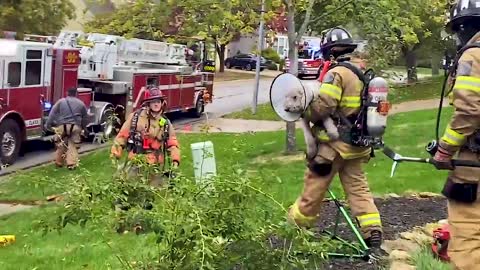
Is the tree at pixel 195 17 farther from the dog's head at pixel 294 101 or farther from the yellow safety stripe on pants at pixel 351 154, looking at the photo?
the dog's head at pixel 294 101

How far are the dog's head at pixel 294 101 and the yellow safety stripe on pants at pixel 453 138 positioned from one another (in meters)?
1.05

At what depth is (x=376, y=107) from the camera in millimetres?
5746

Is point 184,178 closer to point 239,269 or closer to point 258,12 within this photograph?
point 239,269

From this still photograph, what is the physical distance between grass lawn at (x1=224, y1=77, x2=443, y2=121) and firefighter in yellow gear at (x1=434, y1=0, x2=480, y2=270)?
16.7 m

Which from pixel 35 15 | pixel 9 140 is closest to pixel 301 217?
pixel 9 140

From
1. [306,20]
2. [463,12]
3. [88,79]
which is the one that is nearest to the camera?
[463,12]

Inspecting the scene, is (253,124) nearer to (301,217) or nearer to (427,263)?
(301,217)

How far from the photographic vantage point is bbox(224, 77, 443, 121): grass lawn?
24.2 meters

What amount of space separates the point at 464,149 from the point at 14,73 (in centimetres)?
1168

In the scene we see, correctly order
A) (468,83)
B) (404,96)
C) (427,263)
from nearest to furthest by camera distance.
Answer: (468,83), (427,263), (404,96)

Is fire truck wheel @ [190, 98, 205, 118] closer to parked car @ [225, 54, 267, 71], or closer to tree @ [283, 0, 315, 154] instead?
tree @ [283, 0, 315, 154]

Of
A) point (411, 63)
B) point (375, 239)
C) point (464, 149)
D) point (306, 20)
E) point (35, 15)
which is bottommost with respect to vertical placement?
point (375, 239)

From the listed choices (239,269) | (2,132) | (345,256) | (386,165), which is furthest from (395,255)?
(2,132)

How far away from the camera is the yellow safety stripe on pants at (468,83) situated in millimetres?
4492
